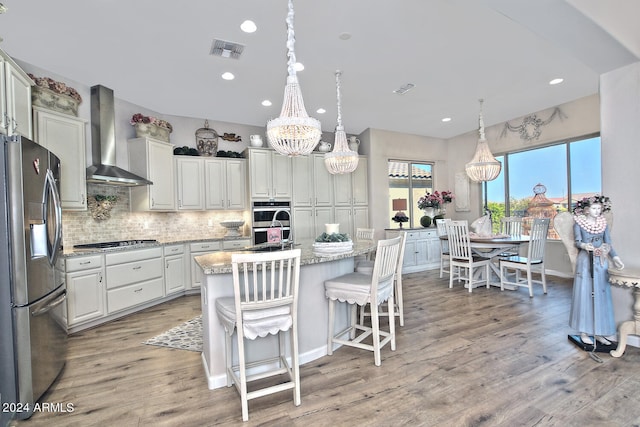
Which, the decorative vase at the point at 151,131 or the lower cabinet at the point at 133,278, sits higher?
the decorative vase at the point at 151,131

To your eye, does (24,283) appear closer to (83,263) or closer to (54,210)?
(54,210)

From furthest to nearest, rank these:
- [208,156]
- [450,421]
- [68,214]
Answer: [208,156] < [68,214] < [450,421]

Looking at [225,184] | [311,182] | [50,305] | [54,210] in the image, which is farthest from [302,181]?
[50,305]

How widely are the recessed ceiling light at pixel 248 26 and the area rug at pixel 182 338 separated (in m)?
3.10

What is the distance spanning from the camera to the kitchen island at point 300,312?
2.27 metres

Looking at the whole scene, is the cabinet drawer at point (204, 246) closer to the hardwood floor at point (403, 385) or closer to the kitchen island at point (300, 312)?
the hardwood floor at point (403, 385)

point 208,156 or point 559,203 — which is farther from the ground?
point 208,156

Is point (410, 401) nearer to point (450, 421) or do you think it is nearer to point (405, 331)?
point (450, 421)

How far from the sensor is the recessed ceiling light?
113 inches

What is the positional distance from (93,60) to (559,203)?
7.25 m

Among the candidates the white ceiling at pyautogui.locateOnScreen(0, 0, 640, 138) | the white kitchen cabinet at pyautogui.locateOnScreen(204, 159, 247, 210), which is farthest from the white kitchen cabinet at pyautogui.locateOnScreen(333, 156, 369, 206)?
the white kitchen cabinet at pyautogui.locateOnScreen(204, 159, 247, 210)

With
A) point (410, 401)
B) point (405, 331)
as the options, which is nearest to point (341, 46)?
point (405, 331)

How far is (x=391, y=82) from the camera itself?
423cm

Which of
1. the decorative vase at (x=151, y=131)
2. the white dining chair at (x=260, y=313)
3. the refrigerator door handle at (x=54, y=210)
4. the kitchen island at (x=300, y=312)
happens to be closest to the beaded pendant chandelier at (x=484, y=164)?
the kitchen island at (x=300, y=312)
